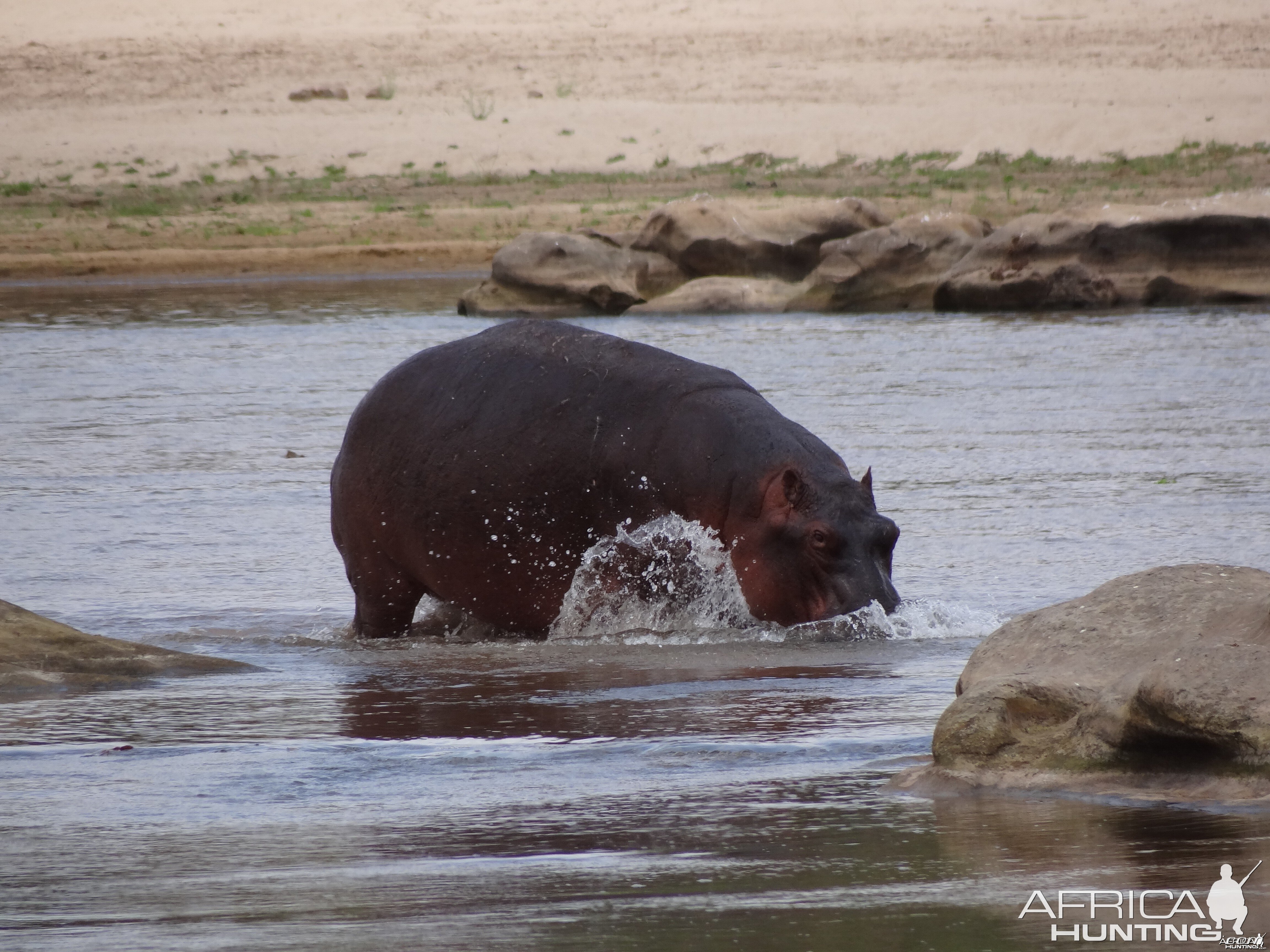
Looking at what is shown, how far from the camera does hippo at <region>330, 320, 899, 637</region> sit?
19.6 ft

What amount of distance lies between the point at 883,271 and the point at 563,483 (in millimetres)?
13879

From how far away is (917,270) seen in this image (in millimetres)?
19812

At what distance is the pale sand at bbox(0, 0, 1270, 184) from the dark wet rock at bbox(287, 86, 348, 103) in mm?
326

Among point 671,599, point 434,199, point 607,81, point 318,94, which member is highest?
point 607,81

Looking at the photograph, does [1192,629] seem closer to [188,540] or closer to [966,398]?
→ [188,540]

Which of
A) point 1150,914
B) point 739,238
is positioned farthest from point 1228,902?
point 739,238

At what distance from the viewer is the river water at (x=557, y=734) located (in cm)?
311

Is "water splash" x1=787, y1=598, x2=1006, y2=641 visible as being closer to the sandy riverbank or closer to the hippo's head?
the hippo's head

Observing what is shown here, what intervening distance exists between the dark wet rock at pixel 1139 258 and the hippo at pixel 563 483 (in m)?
12.5

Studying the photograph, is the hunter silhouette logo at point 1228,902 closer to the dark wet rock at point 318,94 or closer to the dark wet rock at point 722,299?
the dark wet rock at point 722,299

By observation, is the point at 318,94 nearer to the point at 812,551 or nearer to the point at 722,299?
the point at 722,299

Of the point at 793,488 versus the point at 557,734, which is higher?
the point at 793,488

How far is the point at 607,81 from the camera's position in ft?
151

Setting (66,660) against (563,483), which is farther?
(563,483)
